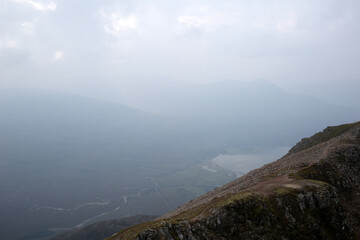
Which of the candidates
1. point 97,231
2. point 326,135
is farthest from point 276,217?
point 97,231

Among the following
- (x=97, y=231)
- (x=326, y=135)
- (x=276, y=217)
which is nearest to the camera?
(x=276, y=217)

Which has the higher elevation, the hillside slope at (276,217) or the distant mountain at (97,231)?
the hillside slope at (276,217)

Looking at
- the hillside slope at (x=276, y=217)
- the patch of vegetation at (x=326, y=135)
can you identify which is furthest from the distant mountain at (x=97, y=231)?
Answer: the hillside slope at (x=276, y=217)

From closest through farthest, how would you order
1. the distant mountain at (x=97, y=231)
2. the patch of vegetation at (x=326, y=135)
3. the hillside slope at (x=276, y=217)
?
1. the hillside slope at (x=276, y=217)
2. the patch of vegetation at (x=326, y=135)
3. the distant mountain at (x=97, y=231)

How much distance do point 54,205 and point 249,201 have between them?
649ft

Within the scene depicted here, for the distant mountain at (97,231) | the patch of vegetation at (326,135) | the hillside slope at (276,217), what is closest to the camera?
the hillside slope at (276,217)

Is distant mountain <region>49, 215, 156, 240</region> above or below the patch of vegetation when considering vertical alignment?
below

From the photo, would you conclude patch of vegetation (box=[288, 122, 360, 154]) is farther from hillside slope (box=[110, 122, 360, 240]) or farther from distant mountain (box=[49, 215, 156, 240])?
distant mountain (box=[49, 215, 156, 240])

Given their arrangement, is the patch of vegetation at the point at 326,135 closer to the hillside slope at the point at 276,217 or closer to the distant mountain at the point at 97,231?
the hillside slope at the point at 276,217

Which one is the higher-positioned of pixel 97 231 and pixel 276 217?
pixel 276 217

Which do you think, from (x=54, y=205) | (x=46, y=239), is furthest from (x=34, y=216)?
(x=46, y=239)

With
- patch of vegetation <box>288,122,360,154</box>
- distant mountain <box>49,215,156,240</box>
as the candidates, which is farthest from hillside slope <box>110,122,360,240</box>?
distant mountain <box>49,215,156,240</box>

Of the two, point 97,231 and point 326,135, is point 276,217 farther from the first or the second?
point 97,231

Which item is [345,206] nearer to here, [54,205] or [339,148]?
[339,148]
